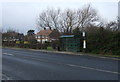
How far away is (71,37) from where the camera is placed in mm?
22625

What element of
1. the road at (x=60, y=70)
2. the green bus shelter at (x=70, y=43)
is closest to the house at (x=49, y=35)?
the green bus shelter at (x=70, y=43)

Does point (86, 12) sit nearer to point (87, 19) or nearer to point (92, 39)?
point (87, 19)

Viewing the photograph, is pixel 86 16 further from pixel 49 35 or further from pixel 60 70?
pixel 60 70

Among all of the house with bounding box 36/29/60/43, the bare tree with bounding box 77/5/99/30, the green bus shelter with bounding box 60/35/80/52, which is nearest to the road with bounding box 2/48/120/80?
the green bus shelter with bounding box 60/35/80/52

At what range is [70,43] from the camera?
75.0 feet

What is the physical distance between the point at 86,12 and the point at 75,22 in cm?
384

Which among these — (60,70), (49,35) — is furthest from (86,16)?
(60,70)

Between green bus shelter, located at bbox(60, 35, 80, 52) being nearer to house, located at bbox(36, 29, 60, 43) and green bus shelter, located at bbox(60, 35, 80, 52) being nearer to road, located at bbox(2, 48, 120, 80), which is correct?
house, located at bbox(36, 29, 60, 43)

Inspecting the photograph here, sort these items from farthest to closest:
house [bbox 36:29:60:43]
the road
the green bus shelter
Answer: house [bbox 36:29:60:43], the green bus shelter, the road

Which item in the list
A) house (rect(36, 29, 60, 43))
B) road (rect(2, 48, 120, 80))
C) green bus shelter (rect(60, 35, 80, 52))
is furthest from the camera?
house (rect(36, 29, 60, 43))

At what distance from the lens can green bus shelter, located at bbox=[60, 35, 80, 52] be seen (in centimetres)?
2201

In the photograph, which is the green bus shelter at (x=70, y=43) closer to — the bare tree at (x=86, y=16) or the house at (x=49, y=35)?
the house at (x=49, y=35)

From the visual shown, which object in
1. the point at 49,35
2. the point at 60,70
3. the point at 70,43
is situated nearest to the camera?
the point at 60,70

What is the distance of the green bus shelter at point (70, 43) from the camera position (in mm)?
22013
